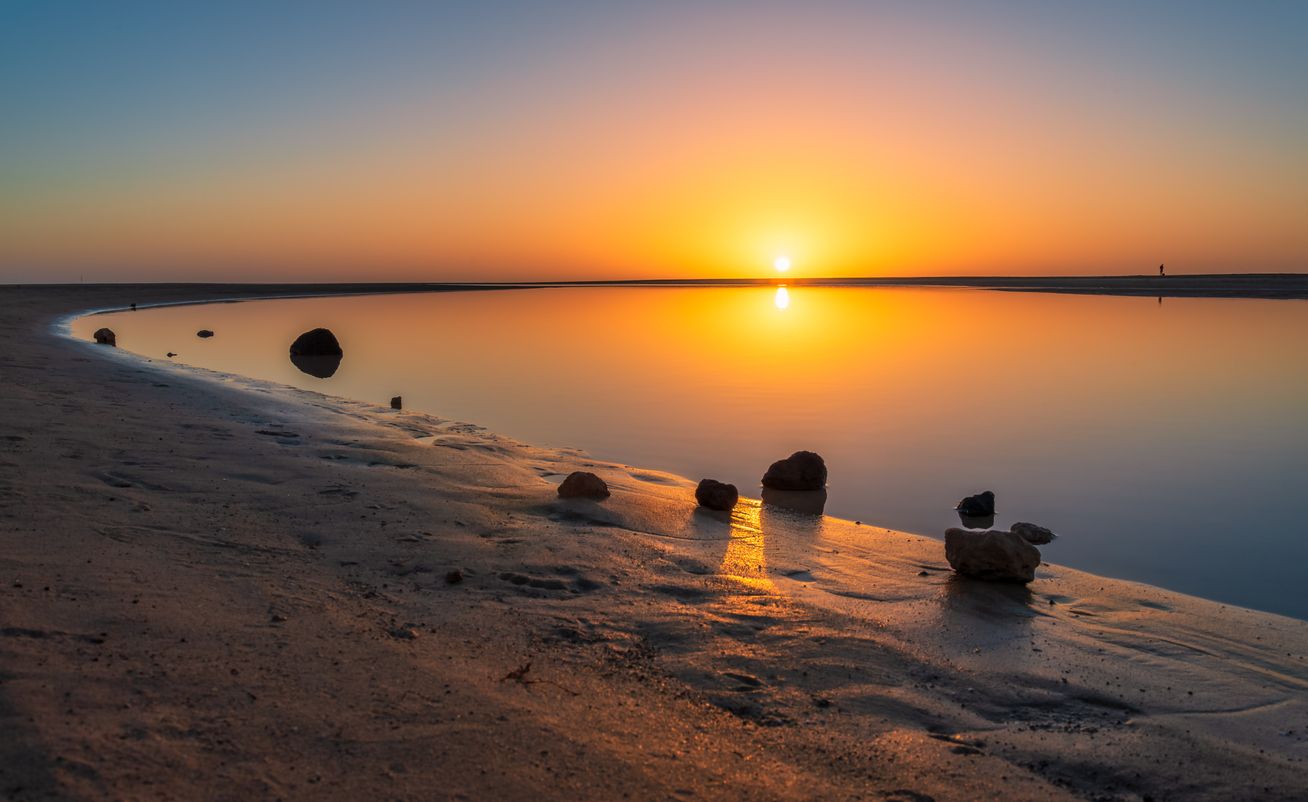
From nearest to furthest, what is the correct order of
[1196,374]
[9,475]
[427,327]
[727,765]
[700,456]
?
[727,765] → [9,475] → [700,456] → [1196,374] → [427,327]

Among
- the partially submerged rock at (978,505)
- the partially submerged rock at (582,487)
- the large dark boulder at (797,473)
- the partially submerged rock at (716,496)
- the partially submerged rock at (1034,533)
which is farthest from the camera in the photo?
the large dark boulder at (797,473)

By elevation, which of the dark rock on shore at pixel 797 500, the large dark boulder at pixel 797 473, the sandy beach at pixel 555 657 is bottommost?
the sandy beach at pixel 555 657

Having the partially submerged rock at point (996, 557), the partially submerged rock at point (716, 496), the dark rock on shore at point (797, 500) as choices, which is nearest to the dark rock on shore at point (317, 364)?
the dark rock on shore at point (797, 500)

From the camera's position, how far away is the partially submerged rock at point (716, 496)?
25.6 ft

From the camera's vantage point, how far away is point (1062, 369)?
2006 centimetres

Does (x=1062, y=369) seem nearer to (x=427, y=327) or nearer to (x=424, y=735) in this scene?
(x=424, y=735)

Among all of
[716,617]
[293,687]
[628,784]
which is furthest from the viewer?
[716,617]

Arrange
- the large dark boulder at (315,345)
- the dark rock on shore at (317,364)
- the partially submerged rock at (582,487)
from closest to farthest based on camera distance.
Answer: the partially submerged rock at (582,487), the dark rock on shore at (317,364), the large dark boulder at (315,345)

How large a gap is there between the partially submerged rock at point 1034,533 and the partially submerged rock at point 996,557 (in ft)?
4.31

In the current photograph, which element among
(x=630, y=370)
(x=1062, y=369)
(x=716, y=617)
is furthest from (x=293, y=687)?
(x=1062, y=369)

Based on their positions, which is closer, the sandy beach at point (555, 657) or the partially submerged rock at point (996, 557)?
the sandy beach at point (555, 657)

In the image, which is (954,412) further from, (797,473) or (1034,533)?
(1034,533)

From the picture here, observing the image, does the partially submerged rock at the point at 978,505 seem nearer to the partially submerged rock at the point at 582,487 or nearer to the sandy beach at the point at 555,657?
the sandy beach at the point at 555,657

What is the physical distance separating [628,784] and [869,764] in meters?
1.00
